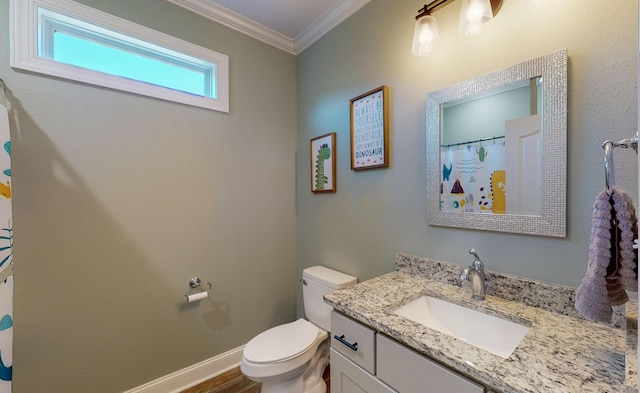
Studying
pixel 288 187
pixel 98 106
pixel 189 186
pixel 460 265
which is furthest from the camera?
pixel 288 187

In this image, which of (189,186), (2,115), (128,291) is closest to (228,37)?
(189,186)

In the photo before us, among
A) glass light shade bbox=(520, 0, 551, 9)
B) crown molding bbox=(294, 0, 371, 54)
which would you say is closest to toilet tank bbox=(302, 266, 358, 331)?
glass light shade bbox=(520, 0, 551, 9)

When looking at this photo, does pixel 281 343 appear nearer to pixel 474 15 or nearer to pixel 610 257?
pixel 610 257

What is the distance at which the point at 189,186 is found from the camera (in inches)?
69.7

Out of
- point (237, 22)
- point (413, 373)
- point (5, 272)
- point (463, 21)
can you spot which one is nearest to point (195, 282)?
point (5, 272)

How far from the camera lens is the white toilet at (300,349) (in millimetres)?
1361

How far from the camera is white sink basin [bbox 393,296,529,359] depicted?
0.94 metres

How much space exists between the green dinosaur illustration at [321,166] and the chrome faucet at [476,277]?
1.12 m

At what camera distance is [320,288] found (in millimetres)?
1750

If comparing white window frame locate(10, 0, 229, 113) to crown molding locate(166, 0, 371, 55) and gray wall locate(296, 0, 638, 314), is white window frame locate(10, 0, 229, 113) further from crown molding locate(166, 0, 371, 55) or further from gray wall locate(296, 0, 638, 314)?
gray wall locate(296, 0, 638, 314)

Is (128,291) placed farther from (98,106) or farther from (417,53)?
(417,53)

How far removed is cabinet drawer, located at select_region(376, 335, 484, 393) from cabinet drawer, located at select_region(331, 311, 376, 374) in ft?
0.12

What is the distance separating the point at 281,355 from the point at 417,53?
172 centimetres

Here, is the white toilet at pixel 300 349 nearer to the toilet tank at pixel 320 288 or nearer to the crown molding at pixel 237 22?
the toilet tank at pixel 320 288
